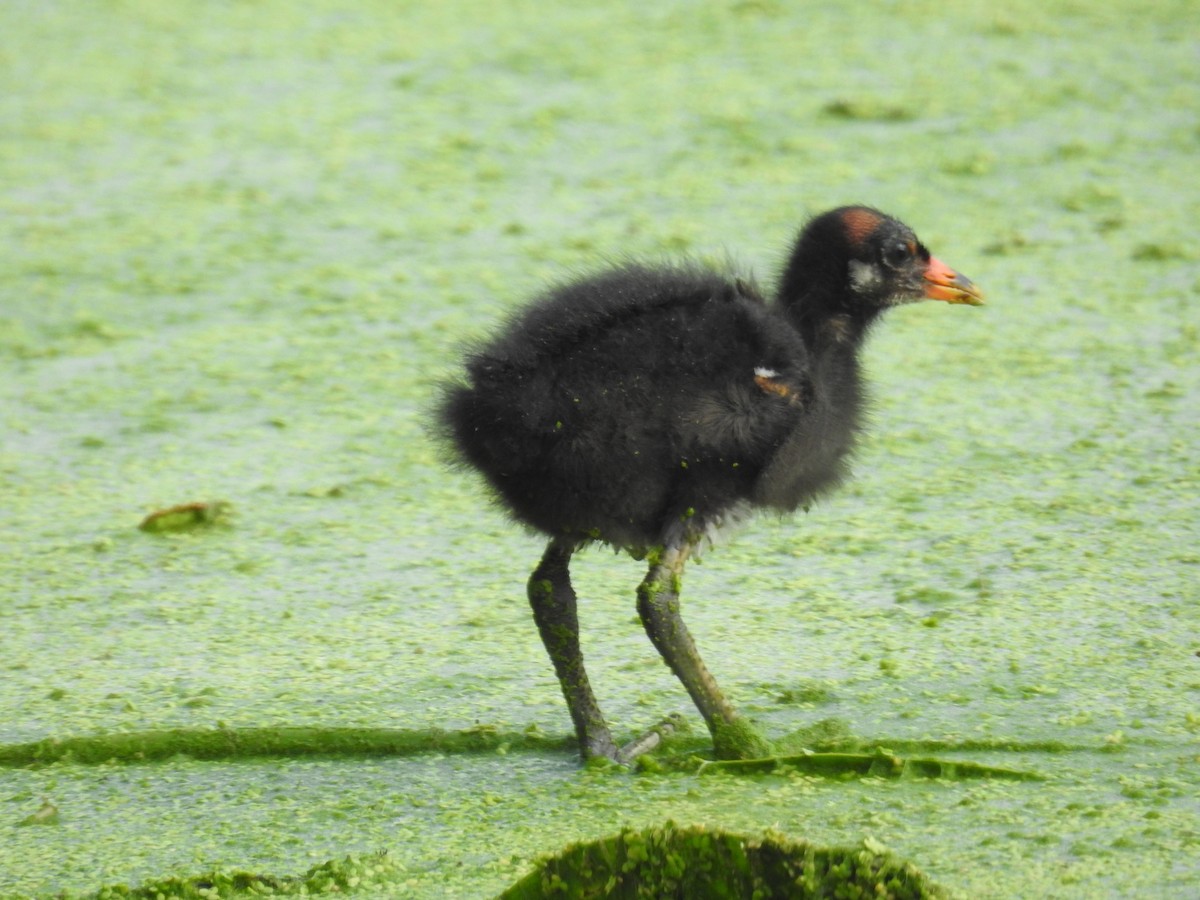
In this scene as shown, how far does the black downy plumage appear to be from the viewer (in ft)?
8.64

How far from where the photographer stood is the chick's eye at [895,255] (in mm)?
3033

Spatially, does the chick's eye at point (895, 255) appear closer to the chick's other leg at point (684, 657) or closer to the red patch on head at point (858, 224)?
the red patch on head at point (858, 224)

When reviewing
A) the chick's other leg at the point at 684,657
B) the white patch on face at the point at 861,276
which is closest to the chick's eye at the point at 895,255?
the white patch on face at the point at 861,276

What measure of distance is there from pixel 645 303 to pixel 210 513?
1399 millimetres

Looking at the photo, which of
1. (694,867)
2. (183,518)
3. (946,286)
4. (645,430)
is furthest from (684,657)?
(183,518)

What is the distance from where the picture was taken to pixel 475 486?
3.91 m

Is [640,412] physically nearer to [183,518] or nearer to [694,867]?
[694,867]

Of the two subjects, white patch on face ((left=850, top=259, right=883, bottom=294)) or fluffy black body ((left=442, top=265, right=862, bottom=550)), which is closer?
fluffy black body ((left=442, top=265, right=862, bottom=550))

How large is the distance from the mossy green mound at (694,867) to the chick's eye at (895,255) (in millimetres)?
1204

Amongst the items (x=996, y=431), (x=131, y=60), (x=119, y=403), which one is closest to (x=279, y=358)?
(x=119, y=403)

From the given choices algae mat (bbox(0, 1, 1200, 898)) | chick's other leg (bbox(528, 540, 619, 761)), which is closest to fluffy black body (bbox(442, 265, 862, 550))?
chick's other leg (bbox(528, 540, 619, 761))

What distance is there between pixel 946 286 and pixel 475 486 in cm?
124

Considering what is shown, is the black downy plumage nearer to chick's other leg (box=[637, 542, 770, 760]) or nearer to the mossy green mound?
chick's other leg (box=[637, 542, 770, 760])

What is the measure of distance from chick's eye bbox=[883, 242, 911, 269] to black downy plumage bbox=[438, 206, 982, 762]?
0.29m
